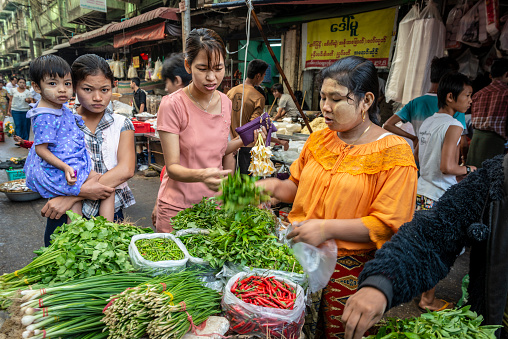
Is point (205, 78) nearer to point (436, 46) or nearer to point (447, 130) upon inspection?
point (447, 130)

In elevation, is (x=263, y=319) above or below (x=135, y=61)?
below

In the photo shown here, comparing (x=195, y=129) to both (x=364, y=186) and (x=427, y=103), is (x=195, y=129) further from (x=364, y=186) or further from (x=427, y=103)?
(x=427, y=103)

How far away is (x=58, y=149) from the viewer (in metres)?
2.19

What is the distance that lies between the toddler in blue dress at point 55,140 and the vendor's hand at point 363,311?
1912mm

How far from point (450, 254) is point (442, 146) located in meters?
2.05

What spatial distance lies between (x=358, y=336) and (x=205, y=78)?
1723mm

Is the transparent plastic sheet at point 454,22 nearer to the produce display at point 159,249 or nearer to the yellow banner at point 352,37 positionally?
the yellow banner at point 352,37

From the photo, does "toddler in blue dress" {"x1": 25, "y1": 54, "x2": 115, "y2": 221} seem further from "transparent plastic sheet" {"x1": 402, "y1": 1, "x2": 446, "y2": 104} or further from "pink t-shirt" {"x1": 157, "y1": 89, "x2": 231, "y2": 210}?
"transparent plastic sheet" {"x1": 402, "y1": 1, "x2": 446, "y2": 104}

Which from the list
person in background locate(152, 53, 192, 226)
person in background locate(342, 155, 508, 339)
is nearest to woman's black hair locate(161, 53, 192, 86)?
person in background locate(152, 53, 192, 226)

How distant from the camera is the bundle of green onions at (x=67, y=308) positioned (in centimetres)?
131

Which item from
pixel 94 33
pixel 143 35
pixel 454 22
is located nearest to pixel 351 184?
pixel 454 22

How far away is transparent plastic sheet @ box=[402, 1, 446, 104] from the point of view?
157 inches

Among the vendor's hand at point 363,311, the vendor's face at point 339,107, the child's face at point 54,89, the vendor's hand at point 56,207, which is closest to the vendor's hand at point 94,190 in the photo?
the vendor's hand at point 56,207

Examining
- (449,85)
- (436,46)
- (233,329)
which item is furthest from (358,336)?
(436,46)
